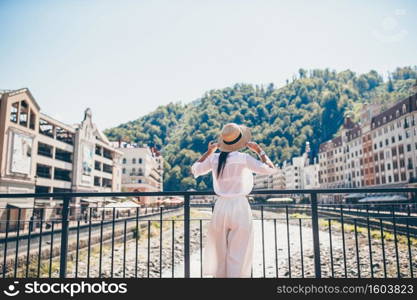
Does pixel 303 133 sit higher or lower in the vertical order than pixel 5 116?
higher

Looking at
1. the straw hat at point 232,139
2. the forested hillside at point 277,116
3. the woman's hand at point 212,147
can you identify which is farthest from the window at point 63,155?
the forested hillside at point 277,116

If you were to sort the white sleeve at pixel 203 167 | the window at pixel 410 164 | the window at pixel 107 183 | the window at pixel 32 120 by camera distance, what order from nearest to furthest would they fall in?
the white sleeve at pixel 203 167
the window at pixel 32 120
the window at pixel 410 164
the window at pixel 107 183

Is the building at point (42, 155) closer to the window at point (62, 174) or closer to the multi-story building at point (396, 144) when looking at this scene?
the window at point (62, 174)

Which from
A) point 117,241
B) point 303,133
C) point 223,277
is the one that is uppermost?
point 303,133

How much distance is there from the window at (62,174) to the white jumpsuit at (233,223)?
153ft

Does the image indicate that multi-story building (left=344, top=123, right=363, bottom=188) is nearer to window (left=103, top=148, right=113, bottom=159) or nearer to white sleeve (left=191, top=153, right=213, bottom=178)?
window (left=103, top=148, right=113, bottom=159)

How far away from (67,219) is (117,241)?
3387 centimetres

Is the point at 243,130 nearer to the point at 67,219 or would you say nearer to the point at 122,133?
the point at 67,219

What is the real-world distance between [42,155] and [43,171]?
2201mm

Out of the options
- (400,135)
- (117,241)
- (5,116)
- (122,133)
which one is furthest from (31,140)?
(122,133)

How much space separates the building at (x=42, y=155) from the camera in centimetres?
3319

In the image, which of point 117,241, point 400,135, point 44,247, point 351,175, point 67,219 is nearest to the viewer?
point 67,219

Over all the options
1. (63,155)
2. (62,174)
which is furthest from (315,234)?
(63,155)

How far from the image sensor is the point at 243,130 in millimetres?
3832
